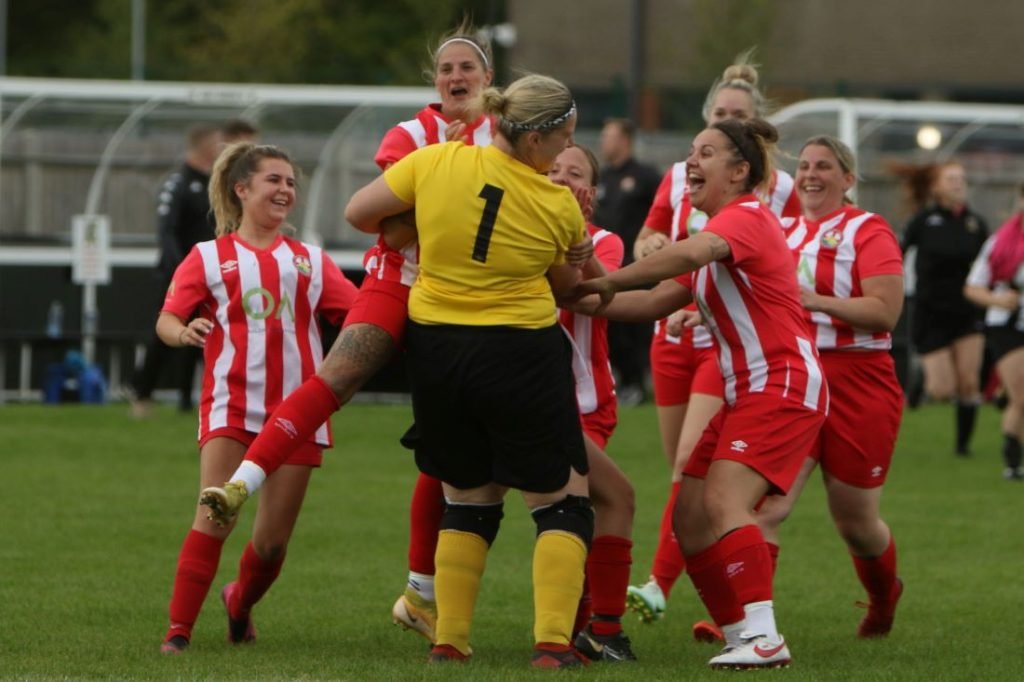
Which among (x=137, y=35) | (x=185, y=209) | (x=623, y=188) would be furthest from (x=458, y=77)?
(x=137, y=35)

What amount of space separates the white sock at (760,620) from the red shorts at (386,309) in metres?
1.48

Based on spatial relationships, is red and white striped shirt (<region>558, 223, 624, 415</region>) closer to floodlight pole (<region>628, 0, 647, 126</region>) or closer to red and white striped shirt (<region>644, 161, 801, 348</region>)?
red and white striped shirt (<region>644, 161, 801, 348</region>)

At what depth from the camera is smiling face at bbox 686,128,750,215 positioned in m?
6.68

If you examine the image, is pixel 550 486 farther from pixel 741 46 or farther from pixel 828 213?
pixel 741 46

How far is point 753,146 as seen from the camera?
22.1 ft

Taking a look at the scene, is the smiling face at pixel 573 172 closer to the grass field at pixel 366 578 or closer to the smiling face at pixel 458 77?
the smiling face at pixel 458 77

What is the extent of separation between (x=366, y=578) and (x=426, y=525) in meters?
1.79

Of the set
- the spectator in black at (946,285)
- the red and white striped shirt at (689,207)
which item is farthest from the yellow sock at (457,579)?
the spectator in black at (946,285)

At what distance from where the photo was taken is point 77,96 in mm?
19922

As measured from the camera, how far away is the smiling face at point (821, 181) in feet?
24.8

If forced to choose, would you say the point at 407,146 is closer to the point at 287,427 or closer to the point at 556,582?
the point at 287,427

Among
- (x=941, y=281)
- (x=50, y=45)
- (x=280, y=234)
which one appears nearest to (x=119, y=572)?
(x=280, y=234)

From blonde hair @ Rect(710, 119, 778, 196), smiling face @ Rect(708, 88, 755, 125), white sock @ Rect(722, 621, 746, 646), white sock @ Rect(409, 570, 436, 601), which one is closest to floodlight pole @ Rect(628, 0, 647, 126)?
smiling face @ Rect(708, 88, 755, 125)

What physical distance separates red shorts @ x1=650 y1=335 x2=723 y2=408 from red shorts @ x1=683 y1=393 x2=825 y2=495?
148 cm
